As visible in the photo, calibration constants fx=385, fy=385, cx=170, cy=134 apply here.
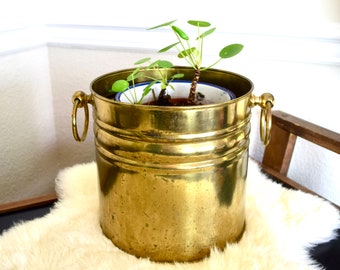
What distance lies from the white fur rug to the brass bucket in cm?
3

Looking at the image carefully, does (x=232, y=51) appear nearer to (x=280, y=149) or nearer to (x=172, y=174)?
(x=172, y=174)

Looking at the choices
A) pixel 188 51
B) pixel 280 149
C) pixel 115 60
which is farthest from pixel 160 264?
pixel 115 60

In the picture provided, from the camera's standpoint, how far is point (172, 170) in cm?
45

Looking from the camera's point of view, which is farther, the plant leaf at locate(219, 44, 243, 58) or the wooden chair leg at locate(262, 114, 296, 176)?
the wooden chair leg at locate(262, 114, 296, 176)

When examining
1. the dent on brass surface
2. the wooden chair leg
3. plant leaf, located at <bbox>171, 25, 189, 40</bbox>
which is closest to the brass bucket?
the dent on brass surface

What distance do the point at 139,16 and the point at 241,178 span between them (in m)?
0.46

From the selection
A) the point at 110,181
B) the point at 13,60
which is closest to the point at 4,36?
the point at 13,60

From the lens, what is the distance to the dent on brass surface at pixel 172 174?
1.44ft

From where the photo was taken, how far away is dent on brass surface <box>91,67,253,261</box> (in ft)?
1.44

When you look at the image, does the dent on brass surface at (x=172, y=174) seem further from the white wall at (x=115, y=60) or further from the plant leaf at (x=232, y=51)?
the white wall at (x=115, y=60)

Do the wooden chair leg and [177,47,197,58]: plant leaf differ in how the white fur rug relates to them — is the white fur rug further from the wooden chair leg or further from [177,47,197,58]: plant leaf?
[177,47,197,58]: plant leaf

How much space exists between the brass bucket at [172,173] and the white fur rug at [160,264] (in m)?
0.03

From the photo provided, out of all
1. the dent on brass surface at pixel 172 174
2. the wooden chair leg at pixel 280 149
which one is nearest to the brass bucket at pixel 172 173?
the dent on brass surface at pixel 172 174

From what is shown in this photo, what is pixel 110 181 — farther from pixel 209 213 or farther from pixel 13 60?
pixel 13 60
